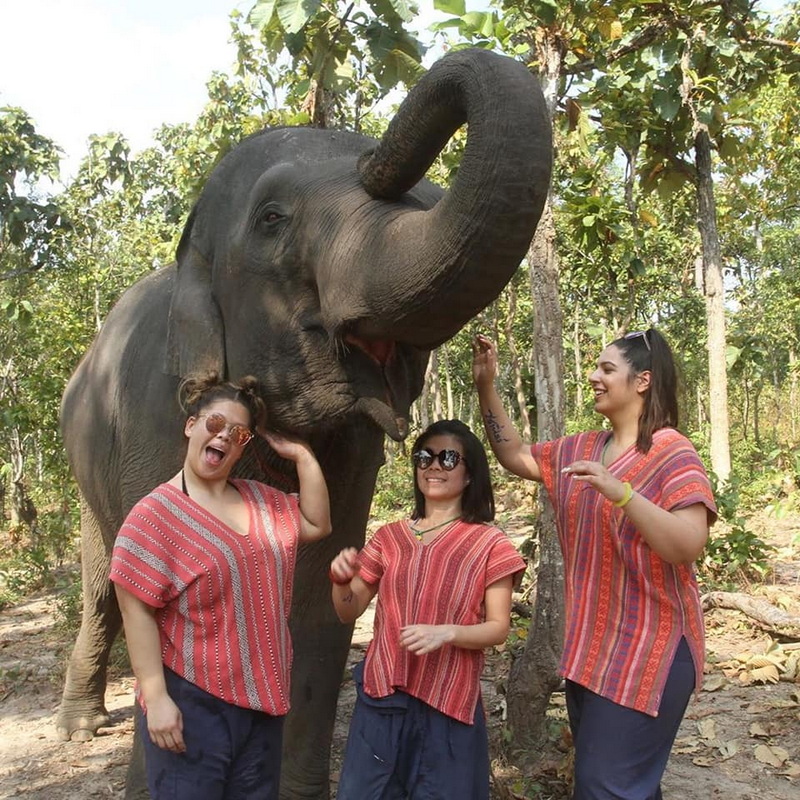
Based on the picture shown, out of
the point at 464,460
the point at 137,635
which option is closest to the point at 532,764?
the point at 464,460

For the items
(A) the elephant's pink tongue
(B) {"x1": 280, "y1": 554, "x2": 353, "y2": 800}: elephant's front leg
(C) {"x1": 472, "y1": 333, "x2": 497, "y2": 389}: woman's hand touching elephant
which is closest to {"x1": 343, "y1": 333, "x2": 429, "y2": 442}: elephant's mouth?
(C) {"x1": 472, "y1": 333, "x2": 497, "y2": 389}: woman's hand touching elephant

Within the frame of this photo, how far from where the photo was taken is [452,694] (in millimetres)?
2471

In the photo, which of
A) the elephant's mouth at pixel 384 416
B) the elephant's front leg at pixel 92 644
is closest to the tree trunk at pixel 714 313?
the elephant's front leg at pixel 92 644

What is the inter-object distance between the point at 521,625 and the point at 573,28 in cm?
318

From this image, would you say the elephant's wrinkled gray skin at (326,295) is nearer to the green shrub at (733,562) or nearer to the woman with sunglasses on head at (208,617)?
the woman with sunglasses on head at (208,617)

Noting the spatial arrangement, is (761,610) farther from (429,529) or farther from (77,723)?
(77,723)

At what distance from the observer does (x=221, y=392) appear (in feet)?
8.13

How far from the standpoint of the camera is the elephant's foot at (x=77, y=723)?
4762 millimetres

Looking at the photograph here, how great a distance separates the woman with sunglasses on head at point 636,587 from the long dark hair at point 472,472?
247 millimetres

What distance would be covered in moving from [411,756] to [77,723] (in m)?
2.95

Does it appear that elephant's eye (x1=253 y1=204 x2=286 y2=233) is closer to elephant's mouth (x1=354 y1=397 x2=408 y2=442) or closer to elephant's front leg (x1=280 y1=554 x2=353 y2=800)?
elephant's mouth (x1=354 y1=397 x2=408 y2=442)

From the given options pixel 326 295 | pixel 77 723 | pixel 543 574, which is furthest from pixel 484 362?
pixel 77 723

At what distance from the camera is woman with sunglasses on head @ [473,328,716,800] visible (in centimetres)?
231

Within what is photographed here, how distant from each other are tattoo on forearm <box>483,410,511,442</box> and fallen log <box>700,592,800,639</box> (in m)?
3.24
